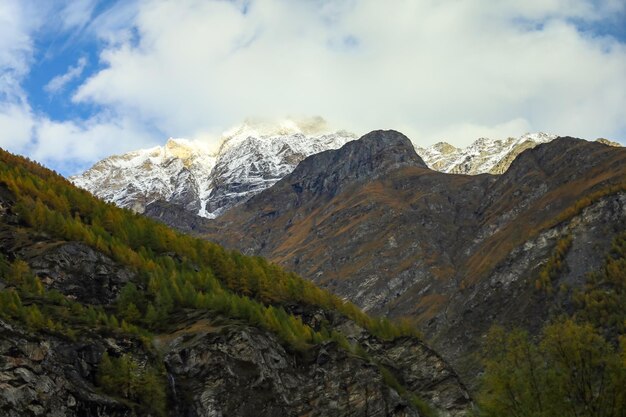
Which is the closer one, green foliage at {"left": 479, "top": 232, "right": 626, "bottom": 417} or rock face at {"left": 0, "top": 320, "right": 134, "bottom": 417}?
green foliage at {"left": 479, "top": 232, "right": 626, "bottom": 417}

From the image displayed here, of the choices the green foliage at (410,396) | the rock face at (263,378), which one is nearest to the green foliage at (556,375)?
the rock face at (263,378)

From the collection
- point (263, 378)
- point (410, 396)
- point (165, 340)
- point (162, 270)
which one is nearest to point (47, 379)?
point (165, 340)

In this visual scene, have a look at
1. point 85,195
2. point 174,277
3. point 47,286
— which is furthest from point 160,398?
point 85,195

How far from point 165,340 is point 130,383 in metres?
15.9

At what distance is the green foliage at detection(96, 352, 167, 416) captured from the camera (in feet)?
255

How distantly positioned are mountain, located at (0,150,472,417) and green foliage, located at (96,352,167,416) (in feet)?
0.51

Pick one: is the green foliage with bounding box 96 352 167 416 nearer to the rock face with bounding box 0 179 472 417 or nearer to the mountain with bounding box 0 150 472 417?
the mountain with bounding box 0 150 472 417

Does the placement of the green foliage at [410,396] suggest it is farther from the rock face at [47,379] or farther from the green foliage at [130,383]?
the rock face at [47,379]

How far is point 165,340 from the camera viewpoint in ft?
310

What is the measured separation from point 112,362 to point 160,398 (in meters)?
7.20

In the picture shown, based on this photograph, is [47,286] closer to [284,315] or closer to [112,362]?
[112,362]

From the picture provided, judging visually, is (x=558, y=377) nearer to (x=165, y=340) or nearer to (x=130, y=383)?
(x=130, y=383)

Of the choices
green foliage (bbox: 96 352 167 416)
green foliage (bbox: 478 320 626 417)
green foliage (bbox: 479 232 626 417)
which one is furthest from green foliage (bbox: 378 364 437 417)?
green foliage (bbox: 478 320 626 417)

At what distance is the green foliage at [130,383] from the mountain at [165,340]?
6.1 inches
